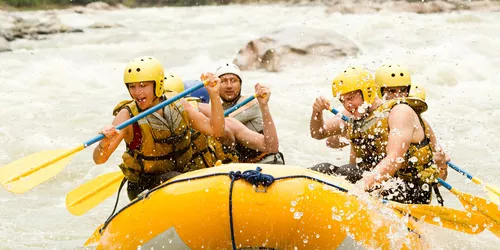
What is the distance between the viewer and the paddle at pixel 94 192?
5262mm

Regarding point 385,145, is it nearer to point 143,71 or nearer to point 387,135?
point 387,135

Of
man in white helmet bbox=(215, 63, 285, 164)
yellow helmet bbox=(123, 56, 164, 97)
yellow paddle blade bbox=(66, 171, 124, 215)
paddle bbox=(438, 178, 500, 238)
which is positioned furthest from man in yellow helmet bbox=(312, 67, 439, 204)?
yellow paddle blade bbox=(66, 171, 124, 215)

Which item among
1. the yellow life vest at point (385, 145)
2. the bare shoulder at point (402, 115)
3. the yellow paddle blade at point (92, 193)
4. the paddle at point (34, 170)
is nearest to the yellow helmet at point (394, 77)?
the yellow life vest at point (385, 145)

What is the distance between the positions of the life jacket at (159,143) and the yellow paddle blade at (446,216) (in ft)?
4.59

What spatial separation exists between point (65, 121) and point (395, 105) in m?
6.89

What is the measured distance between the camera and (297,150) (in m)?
9.50

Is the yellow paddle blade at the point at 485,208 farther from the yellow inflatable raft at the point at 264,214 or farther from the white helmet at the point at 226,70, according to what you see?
the white helmet at the point at 226,70

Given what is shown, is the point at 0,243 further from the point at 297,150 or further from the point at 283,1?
the point at 283,1

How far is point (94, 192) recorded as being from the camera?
5.41m

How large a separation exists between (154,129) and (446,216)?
1.84m

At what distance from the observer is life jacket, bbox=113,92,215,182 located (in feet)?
15.4

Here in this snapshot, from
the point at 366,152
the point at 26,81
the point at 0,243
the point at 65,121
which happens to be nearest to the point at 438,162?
the point at 366,152

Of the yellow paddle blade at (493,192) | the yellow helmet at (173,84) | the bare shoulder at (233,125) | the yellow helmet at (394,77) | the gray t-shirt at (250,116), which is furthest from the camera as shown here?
the gray t-shirt at (250,116)

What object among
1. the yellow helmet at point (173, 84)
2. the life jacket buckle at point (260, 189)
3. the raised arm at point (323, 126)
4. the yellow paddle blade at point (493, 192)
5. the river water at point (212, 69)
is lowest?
the river water at point (212, 69)
